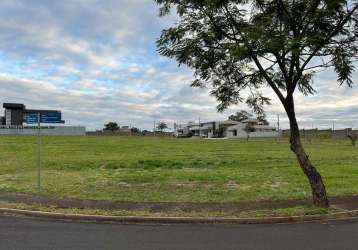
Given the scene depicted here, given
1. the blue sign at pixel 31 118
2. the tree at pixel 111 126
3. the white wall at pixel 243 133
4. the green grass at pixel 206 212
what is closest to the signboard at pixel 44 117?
the blue sign at pixel 31 118

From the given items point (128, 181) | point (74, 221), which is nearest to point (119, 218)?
point (74, 221)

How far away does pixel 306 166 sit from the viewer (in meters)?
13.4

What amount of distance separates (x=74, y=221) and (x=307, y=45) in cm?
681

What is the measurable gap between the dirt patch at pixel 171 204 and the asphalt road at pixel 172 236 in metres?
1.73

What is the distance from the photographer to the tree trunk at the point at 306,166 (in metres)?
13.2

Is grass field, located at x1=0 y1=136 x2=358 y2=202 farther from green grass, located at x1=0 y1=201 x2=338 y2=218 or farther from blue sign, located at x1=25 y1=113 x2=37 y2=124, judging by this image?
blue sign, located at x1=25 y1=113 x2=37 y2=124

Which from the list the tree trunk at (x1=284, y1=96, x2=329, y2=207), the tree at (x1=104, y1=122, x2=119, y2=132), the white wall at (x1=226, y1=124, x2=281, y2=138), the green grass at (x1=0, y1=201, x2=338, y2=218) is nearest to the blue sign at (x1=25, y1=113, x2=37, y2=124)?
the green grass at (x1=0, y1=201, x2=338, y2=218)

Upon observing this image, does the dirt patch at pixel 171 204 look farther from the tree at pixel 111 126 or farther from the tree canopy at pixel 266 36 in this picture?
the tree at pixel 111 126

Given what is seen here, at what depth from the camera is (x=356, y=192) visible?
53.4ft

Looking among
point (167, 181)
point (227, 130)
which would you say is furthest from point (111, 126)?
point (167, 181)

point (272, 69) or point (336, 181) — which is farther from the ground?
point (272, 69)

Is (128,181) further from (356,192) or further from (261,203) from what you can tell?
(356,192)

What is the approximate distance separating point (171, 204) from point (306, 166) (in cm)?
369

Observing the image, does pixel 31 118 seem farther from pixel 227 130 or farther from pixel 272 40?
pixel 227 130
